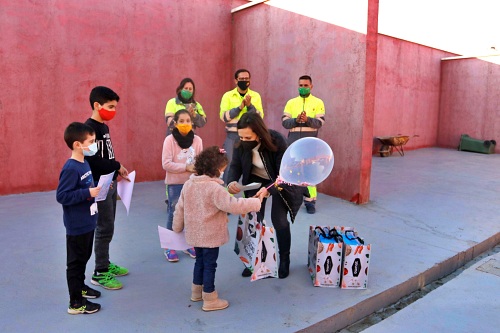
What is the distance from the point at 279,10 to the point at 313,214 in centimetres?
394

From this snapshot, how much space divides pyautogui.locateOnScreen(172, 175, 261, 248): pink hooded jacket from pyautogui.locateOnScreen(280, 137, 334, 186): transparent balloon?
0.35 metres

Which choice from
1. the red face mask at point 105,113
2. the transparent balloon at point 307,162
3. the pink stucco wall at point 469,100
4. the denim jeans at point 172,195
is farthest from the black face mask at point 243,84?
the pink stucco wall at point 469,100

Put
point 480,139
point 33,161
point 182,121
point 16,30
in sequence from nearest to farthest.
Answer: point 182,121 → point 16,30 → point 33,161 → point 480,139

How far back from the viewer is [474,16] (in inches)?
696

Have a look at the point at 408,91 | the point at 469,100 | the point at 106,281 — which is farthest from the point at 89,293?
the point at 469,100

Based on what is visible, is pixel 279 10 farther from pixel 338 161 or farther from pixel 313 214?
pixel 313 214

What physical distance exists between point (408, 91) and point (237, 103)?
971 cm

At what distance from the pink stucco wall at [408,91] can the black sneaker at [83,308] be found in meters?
11.0

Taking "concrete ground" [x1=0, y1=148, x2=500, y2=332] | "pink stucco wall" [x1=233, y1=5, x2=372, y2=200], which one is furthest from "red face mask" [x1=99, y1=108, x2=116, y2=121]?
"pink stucco wall" [x1=233, y1=5, x2=372, y2=200]

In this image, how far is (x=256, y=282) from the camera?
353cm

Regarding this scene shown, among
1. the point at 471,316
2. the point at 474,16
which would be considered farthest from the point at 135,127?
the point at 474,16

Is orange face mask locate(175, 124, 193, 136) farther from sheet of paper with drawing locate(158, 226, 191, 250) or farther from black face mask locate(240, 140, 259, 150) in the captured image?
sheet of paper with drawing locate(158, 226, 191, 250)

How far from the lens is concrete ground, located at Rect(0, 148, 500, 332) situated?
2.89 meters

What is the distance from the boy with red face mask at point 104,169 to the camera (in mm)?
3215
